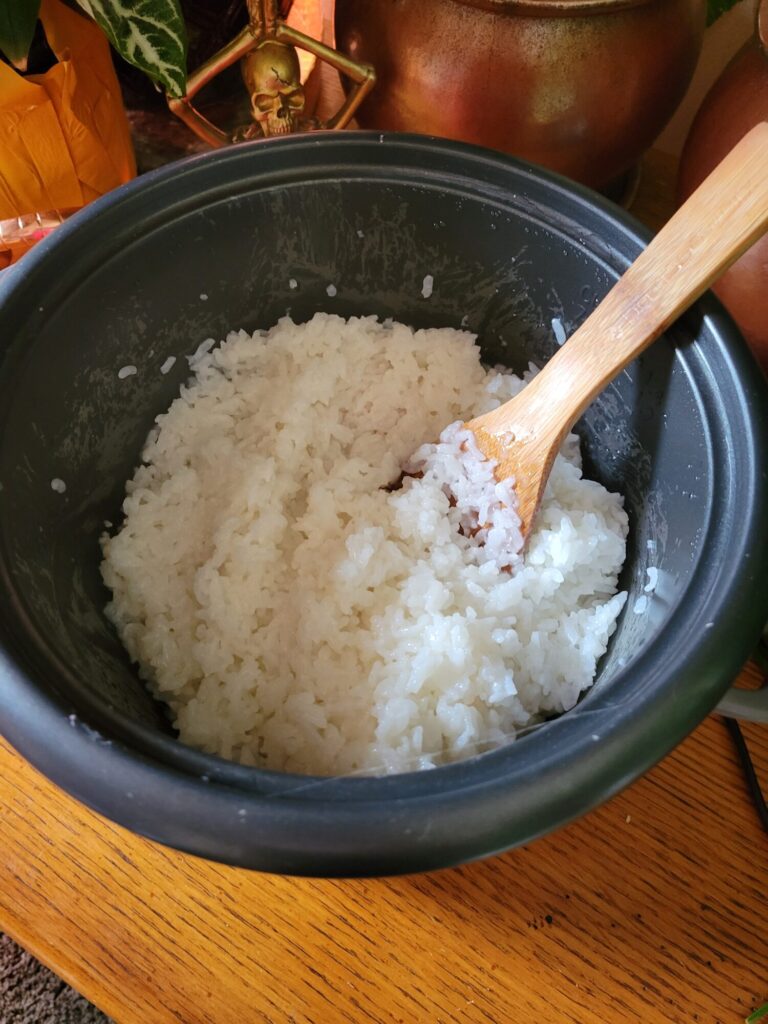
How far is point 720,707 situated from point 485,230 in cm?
51

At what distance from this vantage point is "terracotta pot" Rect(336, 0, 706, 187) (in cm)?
87

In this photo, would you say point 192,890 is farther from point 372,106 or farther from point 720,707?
point 372,106

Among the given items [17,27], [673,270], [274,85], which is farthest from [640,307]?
[17,27]

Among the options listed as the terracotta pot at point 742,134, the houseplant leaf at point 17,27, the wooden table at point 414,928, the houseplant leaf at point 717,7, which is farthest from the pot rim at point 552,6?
the wooden table at point 414,928

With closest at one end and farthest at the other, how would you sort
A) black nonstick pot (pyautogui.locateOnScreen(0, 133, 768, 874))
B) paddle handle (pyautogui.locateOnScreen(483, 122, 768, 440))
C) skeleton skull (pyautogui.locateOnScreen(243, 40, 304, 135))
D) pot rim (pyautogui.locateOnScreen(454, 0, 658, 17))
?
1. black nonstick pot (pyautogui.locateOnScreen(0, 133, 768, 874))
2. paddle handle (pyautogui.locateOnScreen(483, 122, 768, 440))
3. pot rim (pyautogui.locateOnScreen(454, 0, 658, 17))
4. skeleton skull (pyautogui.locateOnScreen(243, 40, 304, 135))

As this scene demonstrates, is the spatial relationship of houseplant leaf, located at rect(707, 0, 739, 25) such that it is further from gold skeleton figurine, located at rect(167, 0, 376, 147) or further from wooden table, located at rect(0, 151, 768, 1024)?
wooden table, located at rect(0, 151, 768, 1024)

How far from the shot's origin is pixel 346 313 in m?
1.01

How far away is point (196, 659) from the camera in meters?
0.81

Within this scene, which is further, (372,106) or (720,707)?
(372,106)

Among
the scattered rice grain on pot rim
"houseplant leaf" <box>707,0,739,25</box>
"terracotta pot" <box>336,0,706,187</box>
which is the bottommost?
the scattered rice grain on pot rim

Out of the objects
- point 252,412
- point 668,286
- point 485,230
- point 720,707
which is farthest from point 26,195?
point 720,707

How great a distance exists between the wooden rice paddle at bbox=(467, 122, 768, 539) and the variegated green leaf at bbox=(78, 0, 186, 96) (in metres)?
0.52

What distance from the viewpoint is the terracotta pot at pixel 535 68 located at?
869mm

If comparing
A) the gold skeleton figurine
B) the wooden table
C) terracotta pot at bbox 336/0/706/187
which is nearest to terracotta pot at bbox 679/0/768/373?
terracotta pot at bbox 336/0/706/187
